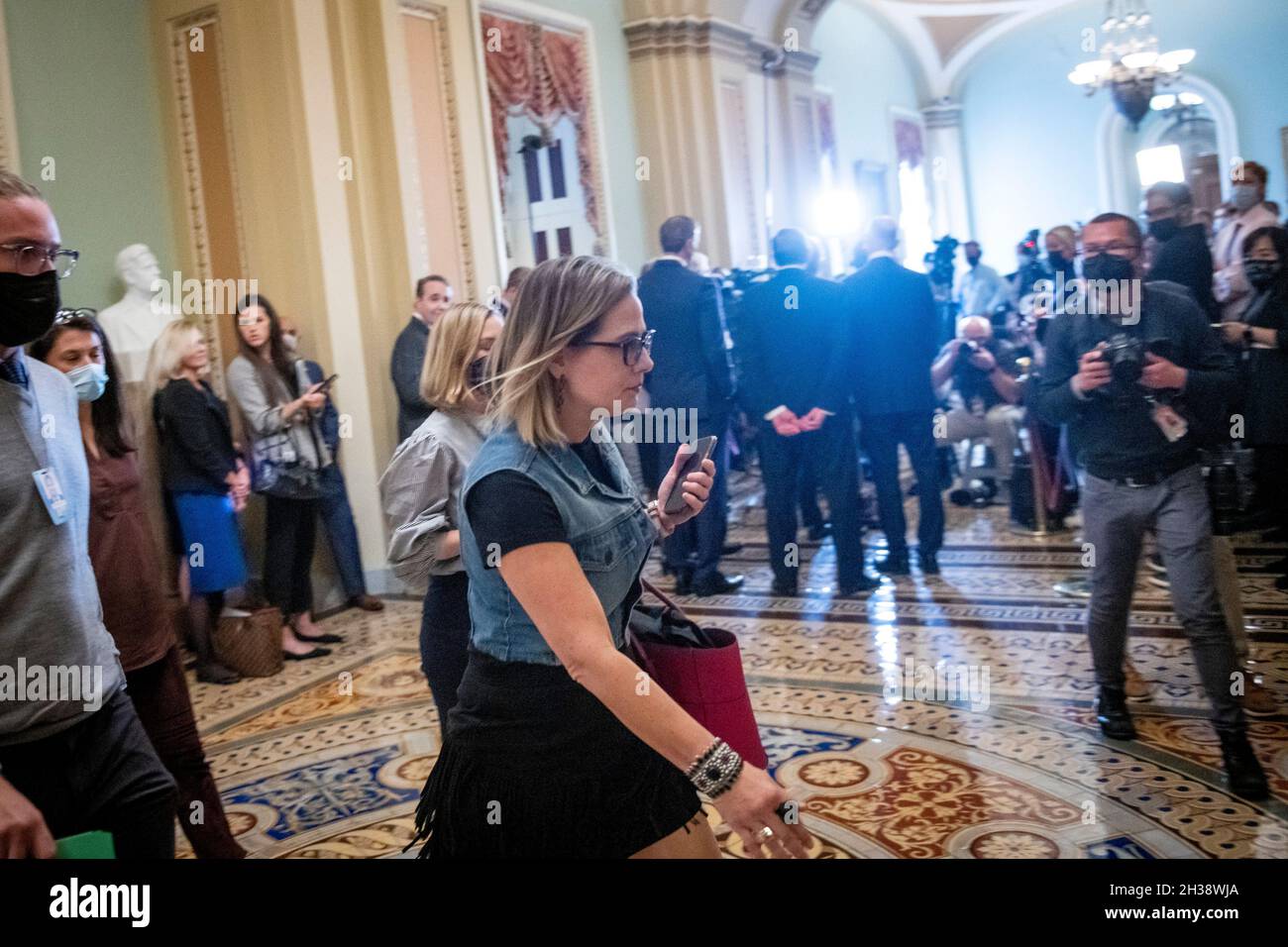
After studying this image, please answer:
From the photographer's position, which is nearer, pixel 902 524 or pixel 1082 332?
pixel 1082 332

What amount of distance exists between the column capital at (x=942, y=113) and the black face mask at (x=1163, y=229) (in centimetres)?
1036

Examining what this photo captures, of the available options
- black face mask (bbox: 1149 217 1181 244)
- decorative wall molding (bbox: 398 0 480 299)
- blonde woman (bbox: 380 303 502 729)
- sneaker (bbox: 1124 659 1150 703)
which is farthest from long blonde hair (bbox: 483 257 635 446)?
decorative wall molding (bbox: 398 0 480 299)

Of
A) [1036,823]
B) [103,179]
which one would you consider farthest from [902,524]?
[103,179]

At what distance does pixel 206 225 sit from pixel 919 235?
10929 mm

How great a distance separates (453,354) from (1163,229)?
14.2 feet

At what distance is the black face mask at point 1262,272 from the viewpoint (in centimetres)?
448

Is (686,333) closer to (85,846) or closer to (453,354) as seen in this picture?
(453,354)

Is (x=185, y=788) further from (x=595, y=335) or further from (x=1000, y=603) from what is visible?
(x=1000, y=603)

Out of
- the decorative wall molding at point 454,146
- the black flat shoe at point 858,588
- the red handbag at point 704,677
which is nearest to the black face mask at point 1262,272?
the black flat shoe at point 858,588

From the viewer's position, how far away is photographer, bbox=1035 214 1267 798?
114 inches

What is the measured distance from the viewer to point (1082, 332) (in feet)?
10.5

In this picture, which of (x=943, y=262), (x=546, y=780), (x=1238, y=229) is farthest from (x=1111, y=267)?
(x=943, y=262)

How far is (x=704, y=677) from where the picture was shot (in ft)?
5.73

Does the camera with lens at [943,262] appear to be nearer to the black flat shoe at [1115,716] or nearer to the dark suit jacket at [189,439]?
the black flat shoe at [1115,716]
